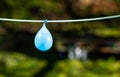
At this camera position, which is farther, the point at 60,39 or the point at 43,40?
the point at 60,39

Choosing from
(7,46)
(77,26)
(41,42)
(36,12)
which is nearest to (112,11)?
(77,26)

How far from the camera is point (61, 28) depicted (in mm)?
1127

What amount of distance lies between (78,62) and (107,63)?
0.09 meters

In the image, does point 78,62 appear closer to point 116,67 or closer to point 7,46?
point 116,67

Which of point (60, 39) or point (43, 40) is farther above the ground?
point (60, 39)

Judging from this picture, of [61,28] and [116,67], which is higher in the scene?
[61,28]

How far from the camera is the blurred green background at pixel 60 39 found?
41.2 inches

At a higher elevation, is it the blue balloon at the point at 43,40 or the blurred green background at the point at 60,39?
the blurred green background at the point at 60,39

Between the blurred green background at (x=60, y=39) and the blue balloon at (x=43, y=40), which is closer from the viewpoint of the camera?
the blue balloon at (x=43, y=40)

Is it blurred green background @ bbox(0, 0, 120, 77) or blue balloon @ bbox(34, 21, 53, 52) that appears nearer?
blue balloon @ bbox(34, 21, 53, 52)

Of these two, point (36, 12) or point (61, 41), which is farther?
point (61, 41)

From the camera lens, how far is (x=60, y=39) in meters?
1.19

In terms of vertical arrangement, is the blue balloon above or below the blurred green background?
below

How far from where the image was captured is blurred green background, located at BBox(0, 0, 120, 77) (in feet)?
3.43
